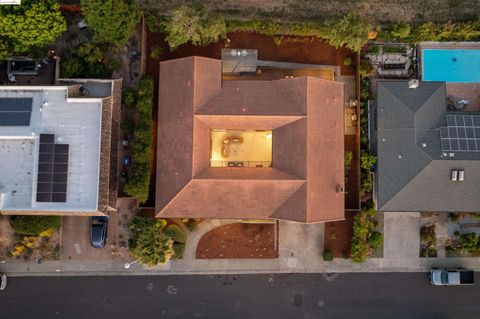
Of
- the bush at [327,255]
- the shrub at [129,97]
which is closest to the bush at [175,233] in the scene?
the shrub at [129,97]

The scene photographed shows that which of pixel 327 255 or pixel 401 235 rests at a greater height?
pixel 401 235

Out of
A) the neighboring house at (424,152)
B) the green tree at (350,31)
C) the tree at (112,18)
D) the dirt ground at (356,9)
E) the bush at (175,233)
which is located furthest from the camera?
the dirt ground at (356,9)

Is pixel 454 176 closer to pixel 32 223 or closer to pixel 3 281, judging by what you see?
pixel 32 223

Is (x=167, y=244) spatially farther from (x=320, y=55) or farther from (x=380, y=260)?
(x=320, y=55)

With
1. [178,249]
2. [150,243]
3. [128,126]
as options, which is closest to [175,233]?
[178,249]

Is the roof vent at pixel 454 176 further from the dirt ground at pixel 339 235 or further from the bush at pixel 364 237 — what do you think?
the dirt ground at pixel 339 235

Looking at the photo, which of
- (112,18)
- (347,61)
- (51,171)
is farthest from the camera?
(347,61)
